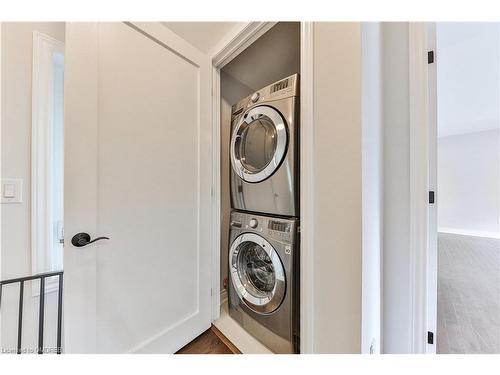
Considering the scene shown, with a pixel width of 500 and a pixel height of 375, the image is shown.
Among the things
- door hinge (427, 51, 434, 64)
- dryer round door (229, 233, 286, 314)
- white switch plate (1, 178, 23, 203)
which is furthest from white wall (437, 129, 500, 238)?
white switch plate (1, 178, 23, 203)

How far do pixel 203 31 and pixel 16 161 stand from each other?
1.21m

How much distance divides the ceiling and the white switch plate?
2622mm

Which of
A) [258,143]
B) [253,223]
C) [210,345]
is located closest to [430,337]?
[253,223]

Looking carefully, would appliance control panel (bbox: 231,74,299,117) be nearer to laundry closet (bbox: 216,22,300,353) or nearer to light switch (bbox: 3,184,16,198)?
laundry closet (bbox: 216,22,300,353)

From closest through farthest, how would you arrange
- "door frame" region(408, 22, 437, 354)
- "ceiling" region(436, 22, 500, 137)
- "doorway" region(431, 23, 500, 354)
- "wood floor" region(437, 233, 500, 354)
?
"door frame" region(408, 22, 437, 354) → "wood floor" region(437, 233, 500, 354) → "doorway" region(431, 23, 500, 354) → "ceiling" region(436, 22, 500, 137)

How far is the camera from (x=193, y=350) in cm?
113

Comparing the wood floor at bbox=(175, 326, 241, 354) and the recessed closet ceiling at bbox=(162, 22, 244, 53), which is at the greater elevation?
the recessed closet ceiling at bbox=(162, 22, 244, 53)

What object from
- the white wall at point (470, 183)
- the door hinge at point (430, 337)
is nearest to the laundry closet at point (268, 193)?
the door hinge at point (430, 337)

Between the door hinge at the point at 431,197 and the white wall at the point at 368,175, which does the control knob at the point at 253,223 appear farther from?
the door hinge at the point at 431,197

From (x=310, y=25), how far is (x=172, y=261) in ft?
4.37

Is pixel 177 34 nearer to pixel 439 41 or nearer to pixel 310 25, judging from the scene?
pixel 310 25

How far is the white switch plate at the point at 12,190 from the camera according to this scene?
825mm

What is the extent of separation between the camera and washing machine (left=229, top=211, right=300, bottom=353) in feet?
3.27
